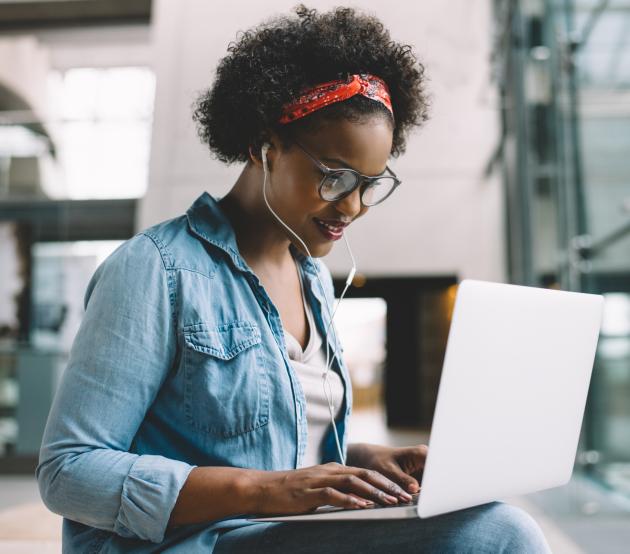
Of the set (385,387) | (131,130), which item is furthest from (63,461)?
(385,387)

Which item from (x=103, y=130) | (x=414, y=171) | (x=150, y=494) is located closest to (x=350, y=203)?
(x=150, y=494)

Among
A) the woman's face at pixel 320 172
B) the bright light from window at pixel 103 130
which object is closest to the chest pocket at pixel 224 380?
the woman's face at pixel 320 172

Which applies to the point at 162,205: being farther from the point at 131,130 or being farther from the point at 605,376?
the point at 605,376

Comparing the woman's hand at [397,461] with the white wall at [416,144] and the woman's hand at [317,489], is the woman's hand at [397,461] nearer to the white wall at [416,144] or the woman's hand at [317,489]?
the woman's hand at [317,489]

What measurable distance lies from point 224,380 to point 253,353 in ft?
0.20

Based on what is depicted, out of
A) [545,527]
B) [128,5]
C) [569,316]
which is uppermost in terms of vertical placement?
[128,5]

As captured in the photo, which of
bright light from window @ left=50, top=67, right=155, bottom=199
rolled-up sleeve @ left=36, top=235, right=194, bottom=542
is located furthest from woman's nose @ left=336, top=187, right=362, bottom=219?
bright light from window @ left=50, top=67, right=155, bottom=199

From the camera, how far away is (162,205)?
2219 millimetres

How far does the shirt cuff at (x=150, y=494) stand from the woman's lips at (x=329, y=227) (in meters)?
0.44

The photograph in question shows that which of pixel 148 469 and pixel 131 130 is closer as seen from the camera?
pixel 148 469

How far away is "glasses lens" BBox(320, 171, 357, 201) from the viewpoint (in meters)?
1.02

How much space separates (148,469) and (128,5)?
2.67 m

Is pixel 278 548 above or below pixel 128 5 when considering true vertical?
below

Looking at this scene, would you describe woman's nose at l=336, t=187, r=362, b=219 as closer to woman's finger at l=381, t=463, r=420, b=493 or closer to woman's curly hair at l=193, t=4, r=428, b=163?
woman's curly hair at l=193, t=4, r=428, b=163
